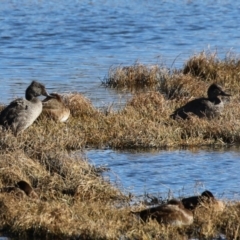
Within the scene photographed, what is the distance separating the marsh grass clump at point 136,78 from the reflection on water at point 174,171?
5508 millimetres

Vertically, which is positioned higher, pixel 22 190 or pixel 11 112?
pixel 22 190

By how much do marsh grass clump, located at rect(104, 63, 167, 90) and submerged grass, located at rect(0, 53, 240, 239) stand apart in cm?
50

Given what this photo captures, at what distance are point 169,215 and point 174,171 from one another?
286cm

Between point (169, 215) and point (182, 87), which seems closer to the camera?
point (169, 215)

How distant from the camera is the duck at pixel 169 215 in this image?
29.3 feet

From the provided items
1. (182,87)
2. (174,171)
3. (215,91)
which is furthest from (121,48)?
(174,171)

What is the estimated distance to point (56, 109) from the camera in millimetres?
14023

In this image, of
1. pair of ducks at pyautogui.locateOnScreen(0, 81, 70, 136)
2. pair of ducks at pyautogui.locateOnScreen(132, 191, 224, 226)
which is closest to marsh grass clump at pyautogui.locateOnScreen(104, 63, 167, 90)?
pair of ducks at pyautogui.locateOnScreen(0, 81, 70, 136)

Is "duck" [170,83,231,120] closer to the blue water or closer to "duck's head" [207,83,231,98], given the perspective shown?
"duck's head" [207,83,231,98]

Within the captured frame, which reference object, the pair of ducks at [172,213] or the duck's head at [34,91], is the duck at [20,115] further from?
the pair of ducks at [172,213]

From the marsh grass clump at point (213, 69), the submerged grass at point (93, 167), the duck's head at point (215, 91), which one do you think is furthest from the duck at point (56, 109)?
the marsh grass clump at point (213, 69)

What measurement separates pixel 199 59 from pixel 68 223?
32.6 ft

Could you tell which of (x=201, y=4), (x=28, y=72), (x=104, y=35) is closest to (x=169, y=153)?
(x=28, y=72)

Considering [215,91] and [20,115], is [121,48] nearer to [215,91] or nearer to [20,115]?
[215,91]
